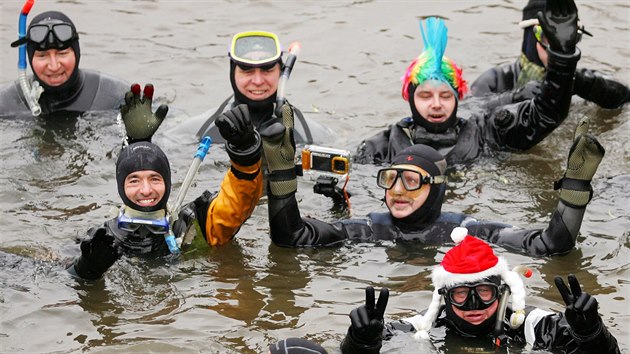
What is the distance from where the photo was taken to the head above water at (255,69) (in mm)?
8969

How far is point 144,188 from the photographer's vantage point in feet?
23.1

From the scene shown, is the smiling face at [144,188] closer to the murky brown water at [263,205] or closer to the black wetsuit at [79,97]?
the murky brown water at [263,205]

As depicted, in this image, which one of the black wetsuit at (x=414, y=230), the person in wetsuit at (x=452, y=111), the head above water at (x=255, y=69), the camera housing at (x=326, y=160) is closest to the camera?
the black wetsuit at (x=414, y=230)

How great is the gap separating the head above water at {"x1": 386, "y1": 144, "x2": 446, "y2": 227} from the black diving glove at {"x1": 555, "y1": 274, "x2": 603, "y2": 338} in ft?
6.23

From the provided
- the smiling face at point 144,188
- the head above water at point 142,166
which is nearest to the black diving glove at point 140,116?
the head above water at point 142,166

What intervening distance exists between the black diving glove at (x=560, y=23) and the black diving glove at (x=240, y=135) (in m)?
2.39

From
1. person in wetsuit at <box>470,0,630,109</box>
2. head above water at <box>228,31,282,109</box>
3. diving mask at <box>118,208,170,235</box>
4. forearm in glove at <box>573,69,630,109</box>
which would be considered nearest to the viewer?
diving mask at <box>118,208,170,235</box>

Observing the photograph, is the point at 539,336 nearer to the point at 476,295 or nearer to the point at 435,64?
the point at 476,295

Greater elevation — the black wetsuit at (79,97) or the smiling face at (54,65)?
the smiling face at (54,65)

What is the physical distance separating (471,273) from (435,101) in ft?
9.67

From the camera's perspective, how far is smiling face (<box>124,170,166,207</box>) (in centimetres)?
707

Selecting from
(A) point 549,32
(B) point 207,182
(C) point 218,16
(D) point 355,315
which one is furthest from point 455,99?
(C) point 218,16

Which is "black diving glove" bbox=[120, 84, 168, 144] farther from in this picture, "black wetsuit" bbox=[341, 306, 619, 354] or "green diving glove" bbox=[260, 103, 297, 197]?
"black wetsuit" bbox=[341, 306, 619, 354]

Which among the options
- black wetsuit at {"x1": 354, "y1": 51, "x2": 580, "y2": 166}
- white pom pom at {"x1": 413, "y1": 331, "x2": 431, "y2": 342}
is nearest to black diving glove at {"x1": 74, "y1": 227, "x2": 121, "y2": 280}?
white pom pom at {"x1": 413, "y1": 331, "x2": 431, "y2": 342}
